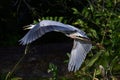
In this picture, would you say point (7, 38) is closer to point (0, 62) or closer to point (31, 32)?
point (0, 62)

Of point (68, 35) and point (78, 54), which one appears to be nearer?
point (68, 35)

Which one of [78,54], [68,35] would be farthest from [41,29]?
[78,54]

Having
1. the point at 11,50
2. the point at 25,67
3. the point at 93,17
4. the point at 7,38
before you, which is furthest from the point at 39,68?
the point at 7,38

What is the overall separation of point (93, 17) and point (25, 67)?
1.50 m

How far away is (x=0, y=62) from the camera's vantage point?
4.76m

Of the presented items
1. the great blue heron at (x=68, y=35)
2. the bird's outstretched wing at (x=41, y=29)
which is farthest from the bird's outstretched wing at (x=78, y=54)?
the bird's outstretched wing at (x=41, y=29)

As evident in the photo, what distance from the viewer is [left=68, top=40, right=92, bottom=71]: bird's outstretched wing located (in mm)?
1854

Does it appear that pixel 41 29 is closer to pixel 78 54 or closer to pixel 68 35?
pixel 68 35

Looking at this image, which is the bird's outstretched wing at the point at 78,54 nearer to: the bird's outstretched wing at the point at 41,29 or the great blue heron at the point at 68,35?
the great blue heron at the point at 68,35

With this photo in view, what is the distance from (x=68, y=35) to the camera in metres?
1.73

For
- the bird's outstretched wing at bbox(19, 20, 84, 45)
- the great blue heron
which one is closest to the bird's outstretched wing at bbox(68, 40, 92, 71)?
the great blue heron

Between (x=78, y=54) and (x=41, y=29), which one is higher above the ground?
(x=41, y=29)

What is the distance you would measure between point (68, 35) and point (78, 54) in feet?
0.64

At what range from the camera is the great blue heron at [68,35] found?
5.44 feet
